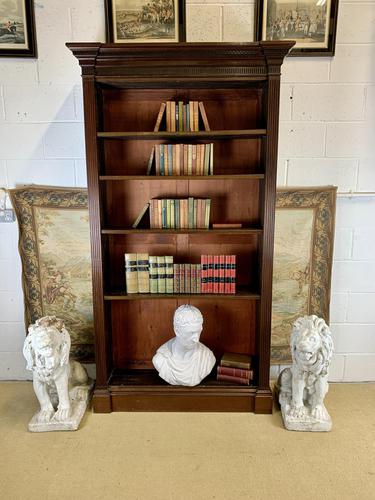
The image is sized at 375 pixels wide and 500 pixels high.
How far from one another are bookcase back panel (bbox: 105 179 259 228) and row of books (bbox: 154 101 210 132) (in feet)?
1.11

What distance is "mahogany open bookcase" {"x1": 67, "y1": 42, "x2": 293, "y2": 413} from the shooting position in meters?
2.02

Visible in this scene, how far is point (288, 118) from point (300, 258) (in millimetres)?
823

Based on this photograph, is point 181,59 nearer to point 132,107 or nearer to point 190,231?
point 132,107

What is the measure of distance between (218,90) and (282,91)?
37 centimetres

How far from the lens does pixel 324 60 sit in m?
2.31

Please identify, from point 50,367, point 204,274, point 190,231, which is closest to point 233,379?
point 204,274

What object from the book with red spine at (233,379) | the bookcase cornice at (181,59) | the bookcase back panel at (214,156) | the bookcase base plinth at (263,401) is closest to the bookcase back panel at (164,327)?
the book with red spine at (233,379)

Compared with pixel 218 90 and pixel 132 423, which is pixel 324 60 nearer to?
pixel 218 90

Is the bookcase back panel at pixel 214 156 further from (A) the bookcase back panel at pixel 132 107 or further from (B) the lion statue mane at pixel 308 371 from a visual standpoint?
(B) the lion statue mane at pixel 308 371

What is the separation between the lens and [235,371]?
2.35 metres

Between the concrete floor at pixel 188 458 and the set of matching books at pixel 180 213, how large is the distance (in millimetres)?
1044

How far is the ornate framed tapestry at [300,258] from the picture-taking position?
8.00 ft

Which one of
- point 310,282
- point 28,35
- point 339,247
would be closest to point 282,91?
point 339,247

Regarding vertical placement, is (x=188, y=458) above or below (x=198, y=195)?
below
